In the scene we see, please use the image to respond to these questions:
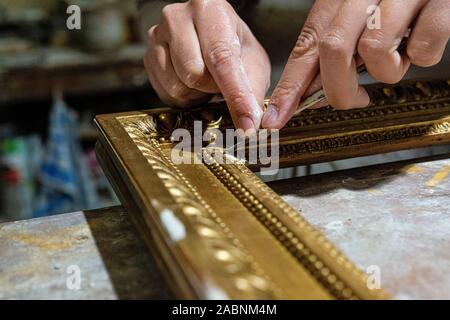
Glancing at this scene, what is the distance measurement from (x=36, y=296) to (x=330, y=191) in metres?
0.32

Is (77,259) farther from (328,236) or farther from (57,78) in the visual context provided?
(57,78)

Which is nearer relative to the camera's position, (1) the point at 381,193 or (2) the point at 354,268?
(2) the point at 354,268

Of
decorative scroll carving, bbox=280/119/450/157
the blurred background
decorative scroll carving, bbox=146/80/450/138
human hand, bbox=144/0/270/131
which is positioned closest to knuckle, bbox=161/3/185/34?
human hand, bbox=144/0/270/131

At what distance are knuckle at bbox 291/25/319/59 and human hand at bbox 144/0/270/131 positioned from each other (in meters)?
0.07

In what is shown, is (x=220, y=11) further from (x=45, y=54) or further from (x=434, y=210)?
(x=45, y=54)

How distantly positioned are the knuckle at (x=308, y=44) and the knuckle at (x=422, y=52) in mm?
99

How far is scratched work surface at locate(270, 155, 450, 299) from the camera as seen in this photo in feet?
1.41

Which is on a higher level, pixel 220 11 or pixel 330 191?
pixel 220 11

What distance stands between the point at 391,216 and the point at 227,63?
251mm

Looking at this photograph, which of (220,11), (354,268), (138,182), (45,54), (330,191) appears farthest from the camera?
(45,54)

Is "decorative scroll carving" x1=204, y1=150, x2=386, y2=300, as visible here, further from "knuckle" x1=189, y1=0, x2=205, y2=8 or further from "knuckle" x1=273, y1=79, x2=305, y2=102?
"knuckle" x1=189, y1=0, x2=205, y2=8

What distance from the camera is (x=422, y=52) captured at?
59cm
